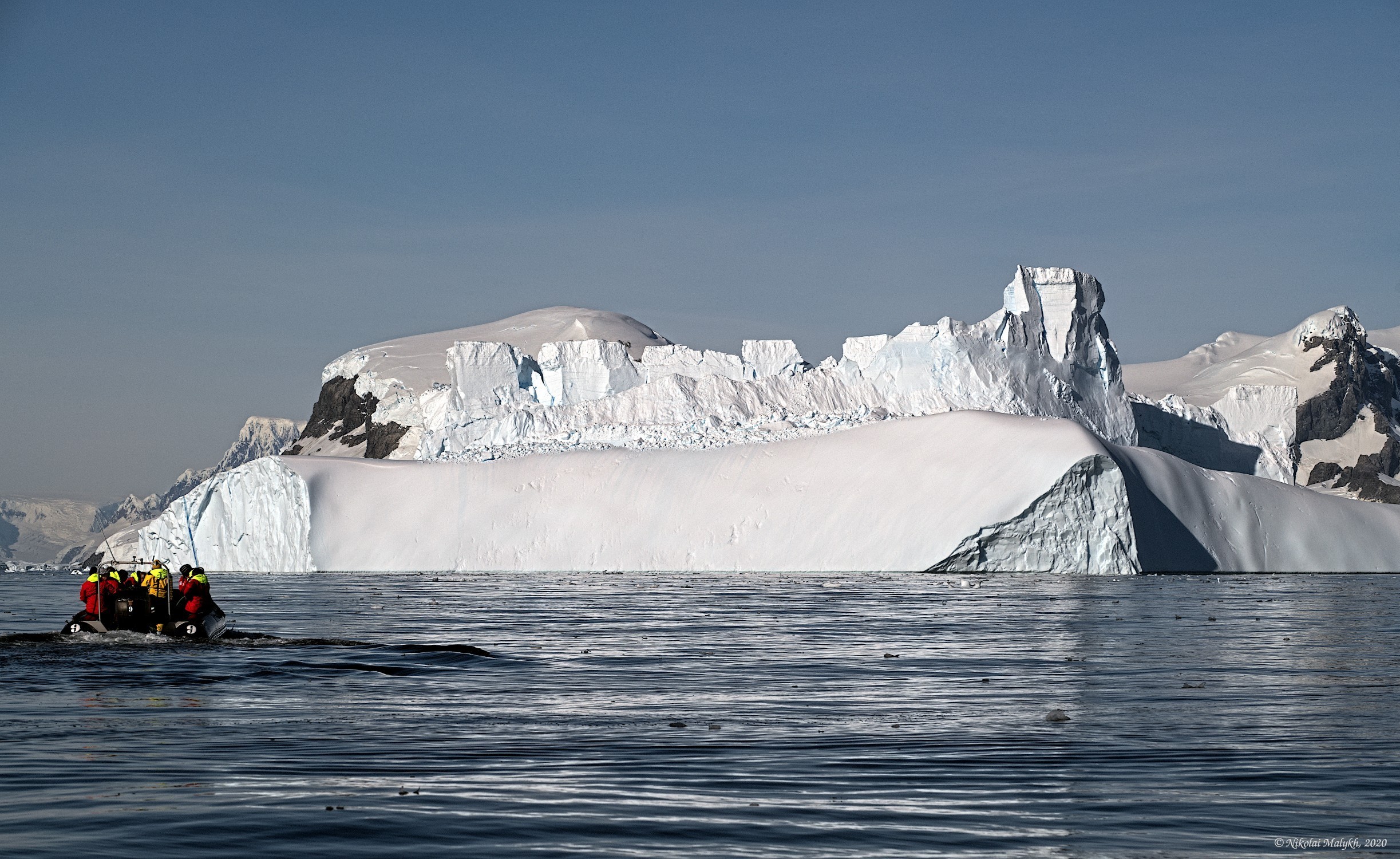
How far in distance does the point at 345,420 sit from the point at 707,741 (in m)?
114

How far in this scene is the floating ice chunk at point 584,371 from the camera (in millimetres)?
78125

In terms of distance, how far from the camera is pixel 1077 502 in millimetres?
41781

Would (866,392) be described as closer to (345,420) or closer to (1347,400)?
(345,420)

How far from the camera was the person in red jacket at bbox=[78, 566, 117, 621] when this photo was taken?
19.5 metres

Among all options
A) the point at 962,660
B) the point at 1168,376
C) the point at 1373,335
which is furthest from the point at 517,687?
the point at 1373,335

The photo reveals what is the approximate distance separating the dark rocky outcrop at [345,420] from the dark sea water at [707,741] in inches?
3484

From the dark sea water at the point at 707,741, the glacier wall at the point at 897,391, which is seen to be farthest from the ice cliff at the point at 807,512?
the dark sea water at the point at 707,741

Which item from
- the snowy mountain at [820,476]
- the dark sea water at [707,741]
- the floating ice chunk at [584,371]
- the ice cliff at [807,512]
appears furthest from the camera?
the floating ice chunk at [584,371]

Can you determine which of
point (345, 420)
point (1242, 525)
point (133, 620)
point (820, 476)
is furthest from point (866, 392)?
point (345, 420)

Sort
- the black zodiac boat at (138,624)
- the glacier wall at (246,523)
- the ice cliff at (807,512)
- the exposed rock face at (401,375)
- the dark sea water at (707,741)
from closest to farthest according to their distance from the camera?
the dark sea water at (707,741)
the black zodiac boat at (138,624)
the ice cliff at (807,512)
the glacier wall at (246,523)
the exposed rock face at (401,375)

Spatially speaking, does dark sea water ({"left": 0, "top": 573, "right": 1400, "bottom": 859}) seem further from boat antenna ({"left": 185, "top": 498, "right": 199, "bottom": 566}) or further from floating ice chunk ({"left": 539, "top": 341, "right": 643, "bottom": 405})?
floating ice chunk ({"left": 539, "top": 341, "right": 643, "bottom": 405})

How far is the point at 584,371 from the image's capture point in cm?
7838

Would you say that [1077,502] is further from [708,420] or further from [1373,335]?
[1373,335]

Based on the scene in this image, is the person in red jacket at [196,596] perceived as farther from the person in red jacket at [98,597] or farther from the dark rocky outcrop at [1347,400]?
the dark rocky outcrop at [1347,400]
